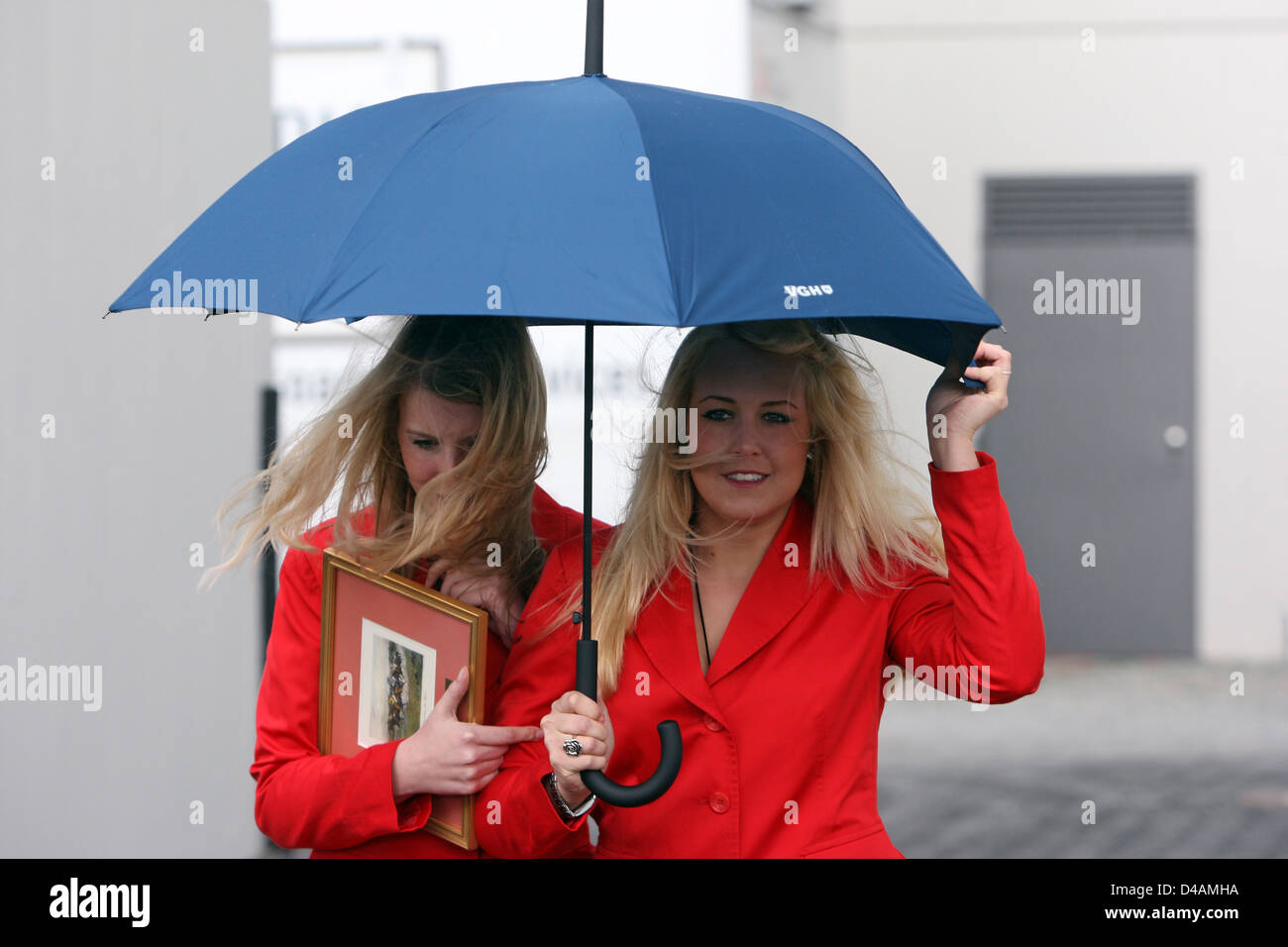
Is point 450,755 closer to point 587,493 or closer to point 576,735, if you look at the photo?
point 576,735

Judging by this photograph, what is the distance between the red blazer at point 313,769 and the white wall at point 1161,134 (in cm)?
791

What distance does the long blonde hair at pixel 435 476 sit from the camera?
2.59 metres

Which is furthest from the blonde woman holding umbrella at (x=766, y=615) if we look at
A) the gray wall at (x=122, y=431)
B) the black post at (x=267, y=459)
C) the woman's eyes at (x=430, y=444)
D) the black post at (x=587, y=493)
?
the black post at (x=267, y=459)

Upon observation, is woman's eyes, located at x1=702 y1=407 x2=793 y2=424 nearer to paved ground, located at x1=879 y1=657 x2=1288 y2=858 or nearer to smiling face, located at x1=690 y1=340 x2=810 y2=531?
smiling face, located at x1=690 y1=340 x2=810 y2=531

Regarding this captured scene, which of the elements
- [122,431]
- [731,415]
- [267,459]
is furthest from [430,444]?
[267,459]

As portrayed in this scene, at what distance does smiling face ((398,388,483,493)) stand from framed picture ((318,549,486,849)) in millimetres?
204

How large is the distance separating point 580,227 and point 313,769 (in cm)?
110

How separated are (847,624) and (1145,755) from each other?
612 centimetres

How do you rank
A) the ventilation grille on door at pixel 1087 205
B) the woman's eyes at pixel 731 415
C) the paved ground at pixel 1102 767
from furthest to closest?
1. the ventilation grille on door at pixel 1087 205
2. the paved ground at pixel 1102 767
3. the woman's eyes at pixel 731 415

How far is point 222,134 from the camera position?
5219 mm

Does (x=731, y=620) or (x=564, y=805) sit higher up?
(x=731, y=620)

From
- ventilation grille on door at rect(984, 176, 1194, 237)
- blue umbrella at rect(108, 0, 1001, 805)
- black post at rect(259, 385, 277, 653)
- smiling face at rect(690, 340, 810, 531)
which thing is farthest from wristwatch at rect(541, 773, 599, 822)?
ventilation grille on door at rect(984, 176, 1194, 237)

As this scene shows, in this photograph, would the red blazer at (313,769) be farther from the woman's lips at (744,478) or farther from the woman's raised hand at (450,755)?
the woman's lips at (744,478)

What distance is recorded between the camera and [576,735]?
2.32m
